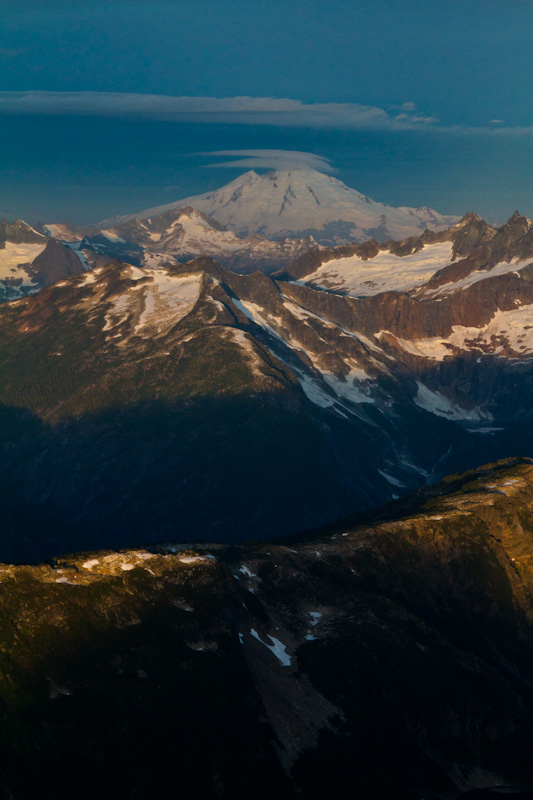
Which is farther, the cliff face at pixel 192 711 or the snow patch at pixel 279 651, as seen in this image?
the snow patch at pixel 279 651

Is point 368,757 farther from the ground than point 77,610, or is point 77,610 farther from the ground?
point 77,610

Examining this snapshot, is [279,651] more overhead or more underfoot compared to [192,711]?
more underfoot

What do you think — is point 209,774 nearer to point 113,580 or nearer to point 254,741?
point 254,741

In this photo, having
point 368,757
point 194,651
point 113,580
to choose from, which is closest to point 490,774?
point 368,757

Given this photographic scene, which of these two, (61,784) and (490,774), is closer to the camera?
(61,784)

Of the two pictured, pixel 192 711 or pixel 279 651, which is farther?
pixel 279 651

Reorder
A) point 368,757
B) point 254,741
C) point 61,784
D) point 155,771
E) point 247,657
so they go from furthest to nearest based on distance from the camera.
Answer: point 247,657, point 368,757, point 254,741, point 155,771, point 61,784

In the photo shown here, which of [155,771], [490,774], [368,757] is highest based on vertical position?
[155,771]

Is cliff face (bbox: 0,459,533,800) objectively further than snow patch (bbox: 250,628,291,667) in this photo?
No

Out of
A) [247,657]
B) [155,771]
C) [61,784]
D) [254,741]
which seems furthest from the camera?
[247,657]
